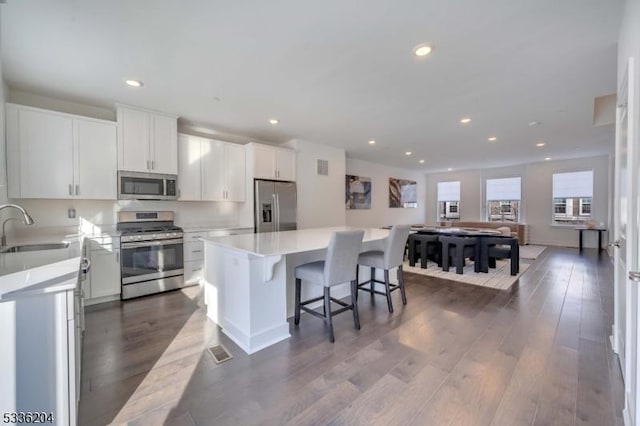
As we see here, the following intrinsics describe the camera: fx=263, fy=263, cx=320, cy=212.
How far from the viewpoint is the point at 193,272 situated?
3.93 metres

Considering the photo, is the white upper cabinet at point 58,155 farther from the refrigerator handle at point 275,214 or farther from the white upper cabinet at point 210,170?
the refrigerator handle at point 275,214

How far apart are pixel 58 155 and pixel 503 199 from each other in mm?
10903

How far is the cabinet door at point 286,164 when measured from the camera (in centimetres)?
487

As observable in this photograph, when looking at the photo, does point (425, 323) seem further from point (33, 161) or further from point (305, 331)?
point (33, 161)

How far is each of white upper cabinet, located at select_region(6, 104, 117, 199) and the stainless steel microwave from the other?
0.38 ft

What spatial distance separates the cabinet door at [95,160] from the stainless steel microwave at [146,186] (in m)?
0.10

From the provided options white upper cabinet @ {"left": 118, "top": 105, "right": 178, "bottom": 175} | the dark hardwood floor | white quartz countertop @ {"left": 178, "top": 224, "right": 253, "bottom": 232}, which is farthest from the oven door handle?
white upper cabinet @ {"left": 118, "top": 105, "right": 178, "bottom": 175}

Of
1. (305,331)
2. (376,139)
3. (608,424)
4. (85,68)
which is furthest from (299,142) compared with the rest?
(608,424)

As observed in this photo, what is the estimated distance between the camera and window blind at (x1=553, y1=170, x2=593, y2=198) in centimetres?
738

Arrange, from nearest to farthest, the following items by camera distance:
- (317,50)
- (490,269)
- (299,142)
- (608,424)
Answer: (608,424)
(317,50)
(490,269)
(299,142)

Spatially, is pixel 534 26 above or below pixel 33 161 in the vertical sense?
above

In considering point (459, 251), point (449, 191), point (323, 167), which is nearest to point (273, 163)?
point (323, 167)

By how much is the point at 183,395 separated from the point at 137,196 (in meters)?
2.83

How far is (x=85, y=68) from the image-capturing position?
253cm
